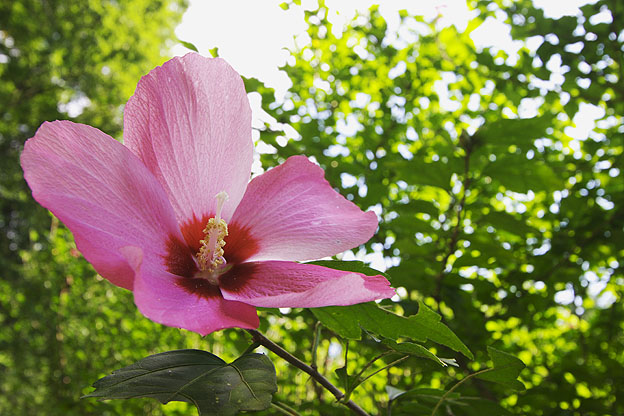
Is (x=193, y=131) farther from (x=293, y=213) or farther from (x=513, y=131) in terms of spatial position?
(x=513, y=131)

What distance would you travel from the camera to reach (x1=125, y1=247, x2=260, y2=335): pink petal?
0.34 metres

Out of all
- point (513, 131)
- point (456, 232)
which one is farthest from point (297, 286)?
point (513, 131)

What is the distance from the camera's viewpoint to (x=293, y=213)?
51 centimetres

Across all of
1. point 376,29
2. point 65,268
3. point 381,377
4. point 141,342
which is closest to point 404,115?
point 376,29

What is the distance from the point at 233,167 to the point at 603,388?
3.77 ft

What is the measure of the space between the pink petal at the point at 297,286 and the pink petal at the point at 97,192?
0.08 m

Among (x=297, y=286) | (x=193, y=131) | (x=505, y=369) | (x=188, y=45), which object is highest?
(x=188, y=45)

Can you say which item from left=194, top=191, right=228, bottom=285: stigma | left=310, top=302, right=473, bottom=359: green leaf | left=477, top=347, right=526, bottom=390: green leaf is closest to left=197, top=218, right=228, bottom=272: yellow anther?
left=194, top=191, right=228, bottom=285: stigma

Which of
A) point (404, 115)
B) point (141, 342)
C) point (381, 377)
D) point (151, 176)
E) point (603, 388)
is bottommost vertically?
point (141, 342)

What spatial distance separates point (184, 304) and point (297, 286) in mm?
97

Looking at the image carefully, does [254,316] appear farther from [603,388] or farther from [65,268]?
[65,268]

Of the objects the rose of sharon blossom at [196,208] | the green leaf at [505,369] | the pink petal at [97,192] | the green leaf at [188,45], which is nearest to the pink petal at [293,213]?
the rose of sharon blossom at [196,208]

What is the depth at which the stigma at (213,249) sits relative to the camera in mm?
479

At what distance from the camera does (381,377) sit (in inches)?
58.2
